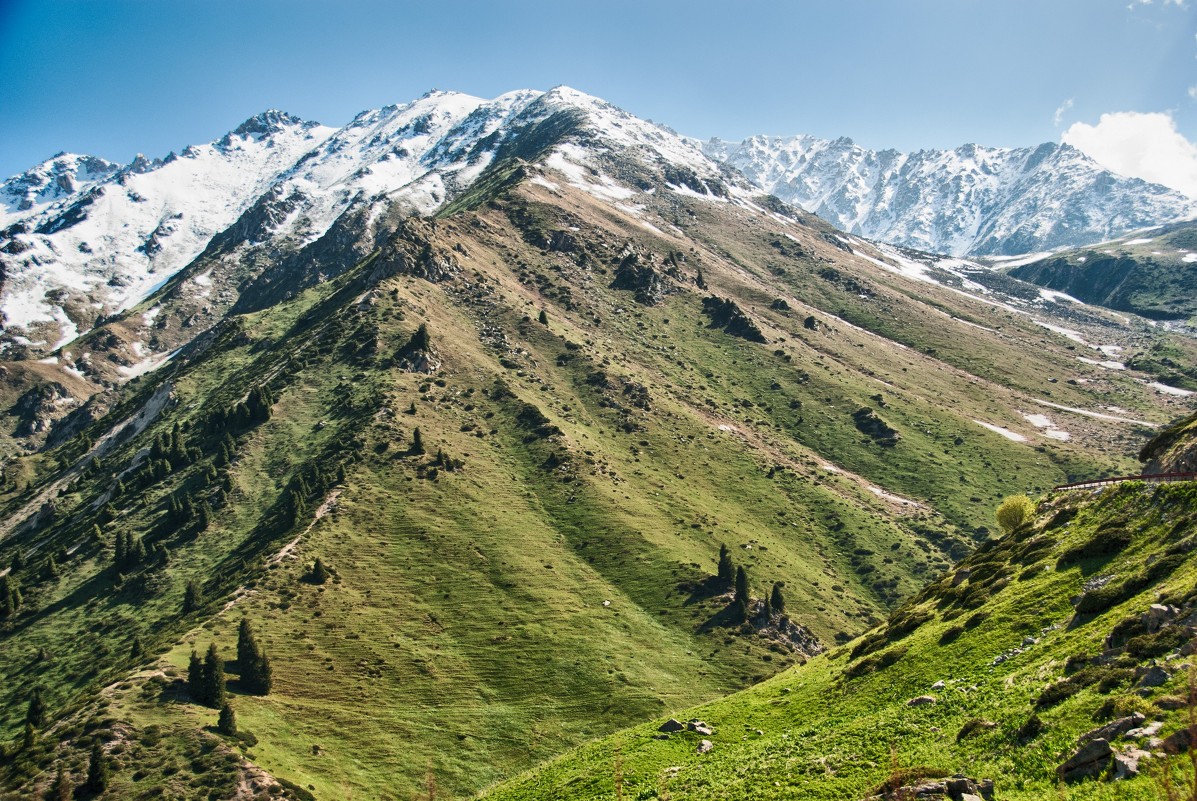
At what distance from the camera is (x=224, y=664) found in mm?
94875

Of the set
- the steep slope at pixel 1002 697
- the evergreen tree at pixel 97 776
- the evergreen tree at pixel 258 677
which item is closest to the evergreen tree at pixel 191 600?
the evergreen tree at pixel 258 677

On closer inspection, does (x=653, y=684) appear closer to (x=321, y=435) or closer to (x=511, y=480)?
(x=511, y=480)

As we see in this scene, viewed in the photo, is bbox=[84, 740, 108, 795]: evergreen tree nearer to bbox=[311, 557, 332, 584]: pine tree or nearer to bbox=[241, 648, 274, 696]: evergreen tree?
bbox=[241, 648, 274, 696]: evergreen tree

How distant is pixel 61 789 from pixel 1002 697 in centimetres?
8927

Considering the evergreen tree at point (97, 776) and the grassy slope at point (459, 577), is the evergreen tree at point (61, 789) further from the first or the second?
the grassy slope at point (459, 577)

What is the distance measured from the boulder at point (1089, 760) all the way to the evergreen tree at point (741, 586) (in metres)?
106

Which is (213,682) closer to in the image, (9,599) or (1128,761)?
(9,599)

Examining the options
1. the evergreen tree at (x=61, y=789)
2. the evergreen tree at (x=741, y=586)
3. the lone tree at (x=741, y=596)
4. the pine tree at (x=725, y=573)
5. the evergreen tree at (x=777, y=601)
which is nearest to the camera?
the evergreen tree at (x=61, y=789)

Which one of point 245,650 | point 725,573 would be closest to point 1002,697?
point 245,650

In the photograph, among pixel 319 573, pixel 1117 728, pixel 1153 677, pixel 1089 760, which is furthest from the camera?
pixel 319 573

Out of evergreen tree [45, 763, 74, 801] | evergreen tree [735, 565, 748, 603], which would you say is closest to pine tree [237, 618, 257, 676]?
evergreen tree [45, 763, 74, 801]

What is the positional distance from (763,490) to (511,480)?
66374 millimetres

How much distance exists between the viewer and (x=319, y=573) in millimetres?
118812

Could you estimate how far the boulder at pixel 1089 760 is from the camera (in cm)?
2252
